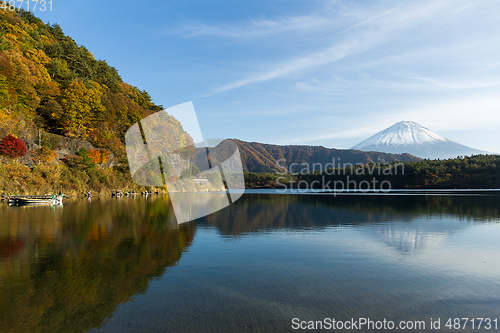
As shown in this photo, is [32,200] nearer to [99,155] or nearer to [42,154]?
[42,154]

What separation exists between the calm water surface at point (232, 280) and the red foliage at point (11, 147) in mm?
27707

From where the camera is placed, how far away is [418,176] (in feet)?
361

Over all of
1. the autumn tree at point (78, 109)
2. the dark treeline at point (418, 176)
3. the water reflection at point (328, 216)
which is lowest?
the water reflection at point (328, 216)

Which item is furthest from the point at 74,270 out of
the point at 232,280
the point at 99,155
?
the point at 99,155

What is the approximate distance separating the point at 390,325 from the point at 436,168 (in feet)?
395

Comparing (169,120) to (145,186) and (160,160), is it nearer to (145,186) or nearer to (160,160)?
(160,160)

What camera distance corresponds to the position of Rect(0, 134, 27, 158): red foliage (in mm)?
33250

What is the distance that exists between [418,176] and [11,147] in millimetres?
120025

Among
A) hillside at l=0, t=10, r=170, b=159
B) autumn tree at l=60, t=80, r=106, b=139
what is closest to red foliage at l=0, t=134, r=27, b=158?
hillside at l=0, t=10, r=170, b=159

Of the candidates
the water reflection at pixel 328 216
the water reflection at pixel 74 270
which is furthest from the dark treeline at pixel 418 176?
the water reflection at pixel 74 270

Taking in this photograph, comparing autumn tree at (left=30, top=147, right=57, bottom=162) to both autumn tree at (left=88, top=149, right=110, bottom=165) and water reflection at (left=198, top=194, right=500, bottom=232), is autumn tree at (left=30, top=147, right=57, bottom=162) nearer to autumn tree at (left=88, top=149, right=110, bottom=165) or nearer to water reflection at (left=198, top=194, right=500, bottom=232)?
autumn tree at (left=88, top=149, right=110, bottom=165)

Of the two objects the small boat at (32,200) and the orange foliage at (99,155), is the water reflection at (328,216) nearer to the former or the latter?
the small boat at (32,200)

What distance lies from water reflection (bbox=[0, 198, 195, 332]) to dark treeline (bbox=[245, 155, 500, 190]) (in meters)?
115

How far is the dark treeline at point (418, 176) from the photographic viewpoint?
9962cm
